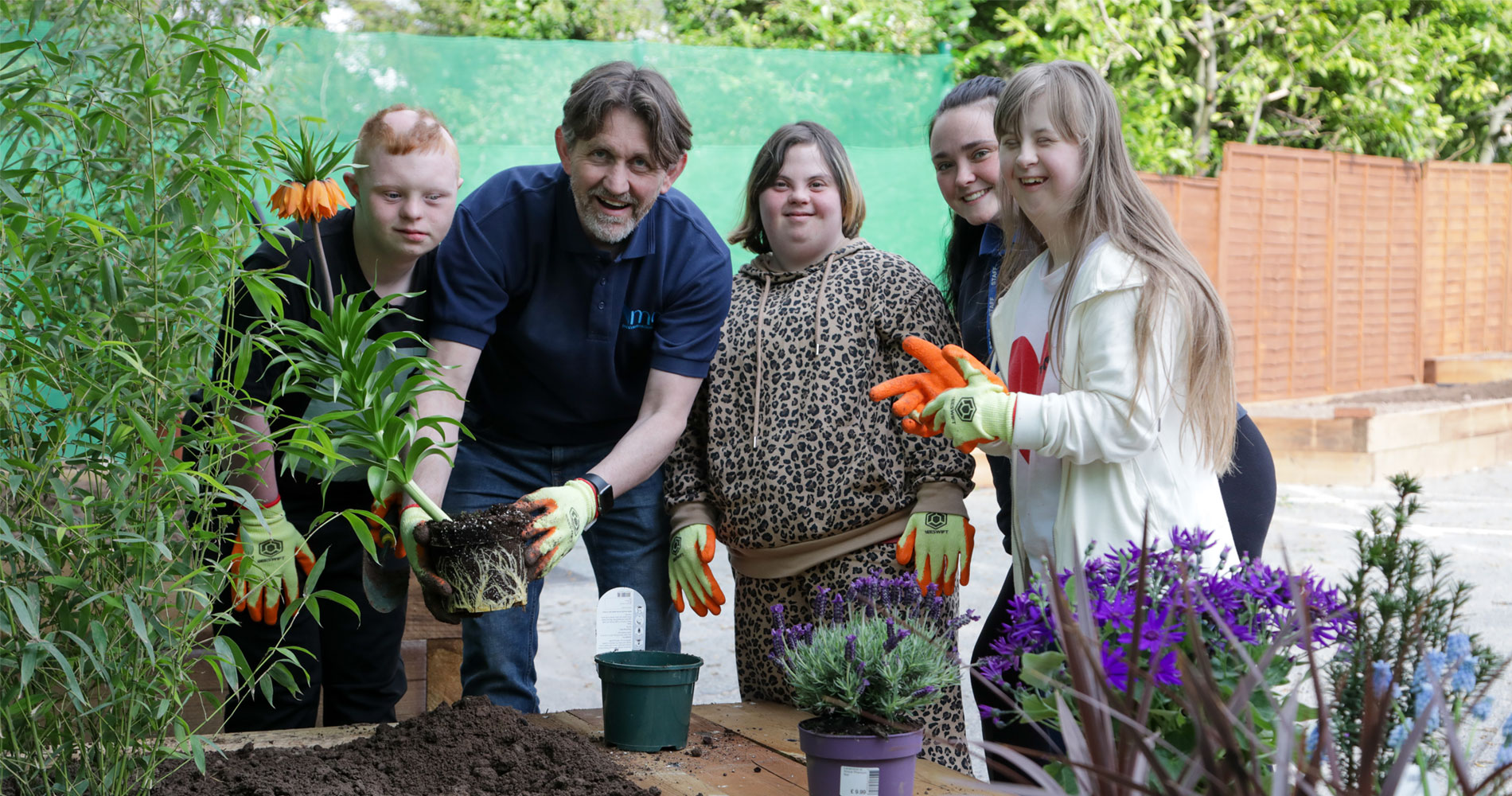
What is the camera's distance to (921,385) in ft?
6.52

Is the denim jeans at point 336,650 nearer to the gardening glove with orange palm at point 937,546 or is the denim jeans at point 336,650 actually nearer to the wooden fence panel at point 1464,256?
the gardening glove with orange palm at point 937,546

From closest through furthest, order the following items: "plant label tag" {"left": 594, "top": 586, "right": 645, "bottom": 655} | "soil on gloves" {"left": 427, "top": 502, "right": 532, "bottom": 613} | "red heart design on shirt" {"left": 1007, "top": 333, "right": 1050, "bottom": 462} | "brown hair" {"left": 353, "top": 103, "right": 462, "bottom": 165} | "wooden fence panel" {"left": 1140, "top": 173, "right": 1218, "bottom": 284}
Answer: "soil on gloves" {"left": 427, "top": 502, "right": 532, "bottom": 613}
"red heart design on shirt" {"left": 1007, "top": 333, "right": 1050, "bottom": 462}
"plant label tag" {"left": 594, "top": 586, "right": 645, "bottom": 655}
"brown hair" {"left": 353, "top": 103, "right": 462, "bottom": 165}
"wooden fence panel" {"left": 1140, "top": 173, "right": 1218, "bottom": 284}

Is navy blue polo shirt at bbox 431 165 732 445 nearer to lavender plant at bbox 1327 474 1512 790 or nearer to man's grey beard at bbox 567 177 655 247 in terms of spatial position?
man's grey beard at bbox 567 177 655 247

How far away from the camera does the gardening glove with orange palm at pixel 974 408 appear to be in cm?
183

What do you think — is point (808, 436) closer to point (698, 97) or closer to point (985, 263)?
point (985, 263)

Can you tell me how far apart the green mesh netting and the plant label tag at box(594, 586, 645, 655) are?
3.72m

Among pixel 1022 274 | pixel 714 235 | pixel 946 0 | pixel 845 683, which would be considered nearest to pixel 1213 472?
pixel 1022 274

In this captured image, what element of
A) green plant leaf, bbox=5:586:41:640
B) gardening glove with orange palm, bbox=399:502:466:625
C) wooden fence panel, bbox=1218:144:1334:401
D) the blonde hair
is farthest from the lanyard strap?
wooden fence panel, bbox=1218:144:1334:401

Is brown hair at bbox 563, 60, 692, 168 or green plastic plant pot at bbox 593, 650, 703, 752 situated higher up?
brown hair at bbox 563, 60, 692, 168

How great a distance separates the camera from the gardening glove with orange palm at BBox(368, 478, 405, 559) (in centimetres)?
194

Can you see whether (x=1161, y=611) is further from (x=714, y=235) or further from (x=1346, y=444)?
(x=1346, y=444)

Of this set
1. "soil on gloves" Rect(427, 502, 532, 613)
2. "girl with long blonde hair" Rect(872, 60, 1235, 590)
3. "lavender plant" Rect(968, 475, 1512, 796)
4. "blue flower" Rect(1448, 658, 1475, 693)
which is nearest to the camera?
"lavender plant" Rect(968, 475, 1512, 796)

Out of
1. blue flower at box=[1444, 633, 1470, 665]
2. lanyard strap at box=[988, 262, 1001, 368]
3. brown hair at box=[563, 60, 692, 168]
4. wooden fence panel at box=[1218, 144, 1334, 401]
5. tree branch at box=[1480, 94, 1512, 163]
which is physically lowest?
blue flower at box=[1444, 633, 1470, 665]

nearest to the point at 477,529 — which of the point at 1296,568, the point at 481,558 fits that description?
the point at 481,558
